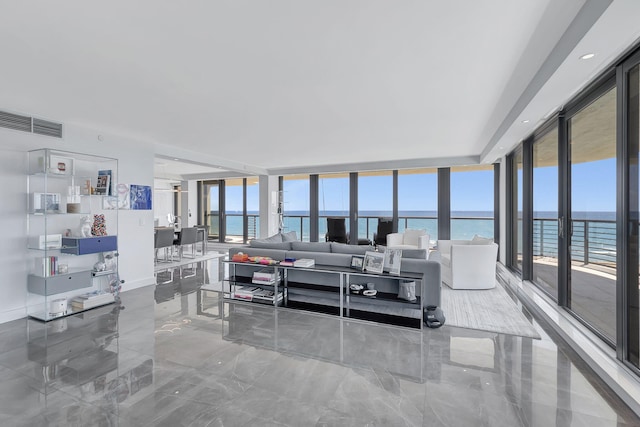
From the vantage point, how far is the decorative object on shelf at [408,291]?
3.50 metres

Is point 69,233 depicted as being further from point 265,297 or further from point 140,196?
point 265,297

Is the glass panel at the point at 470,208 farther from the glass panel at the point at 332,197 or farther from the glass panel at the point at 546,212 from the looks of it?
the glass panel at the point at 332,197

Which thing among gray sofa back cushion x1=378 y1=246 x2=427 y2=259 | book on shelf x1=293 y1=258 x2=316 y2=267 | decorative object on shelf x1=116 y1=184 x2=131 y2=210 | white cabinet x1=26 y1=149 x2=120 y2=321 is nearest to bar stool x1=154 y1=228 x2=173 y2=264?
decorative object on shelf x1=116 y1=184 x2=131 y2=210

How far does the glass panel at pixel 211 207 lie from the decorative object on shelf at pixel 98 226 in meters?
6.67

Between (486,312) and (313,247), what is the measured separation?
2.38m

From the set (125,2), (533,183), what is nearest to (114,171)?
(125,2)

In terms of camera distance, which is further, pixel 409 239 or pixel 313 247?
pixel 409 239

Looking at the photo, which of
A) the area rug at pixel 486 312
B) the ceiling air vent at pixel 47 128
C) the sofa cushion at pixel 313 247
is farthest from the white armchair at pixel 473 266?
the ceiling air vent at pixel 47 128

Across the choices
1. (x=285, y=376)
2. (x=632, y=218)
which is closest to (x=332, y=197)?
(x=285, y=376)

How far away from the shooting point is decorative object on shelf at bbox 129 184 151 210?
499 centimetres

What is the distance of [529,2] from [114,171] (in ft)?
17.0

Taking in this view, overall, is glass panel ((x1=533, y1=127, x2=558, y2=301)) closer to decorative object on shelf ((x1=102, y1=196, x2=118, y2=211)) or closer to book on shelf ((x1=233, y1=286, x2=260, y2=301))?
book on shelf ((x1=233, y1=286, x2=260, y2=301))

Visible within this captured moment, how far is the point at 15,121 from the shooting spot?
3.62 meters

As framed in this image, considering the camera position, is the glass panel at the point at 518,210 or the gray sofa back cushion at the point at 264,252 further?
the glass panel at the point at 518,210
